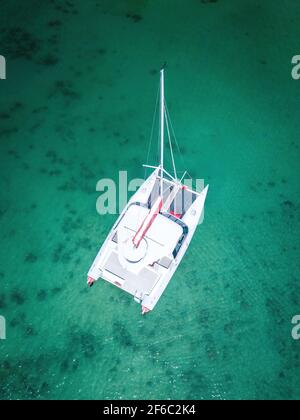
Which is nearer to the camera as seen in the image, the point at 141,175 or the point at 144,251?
the point at 144,251

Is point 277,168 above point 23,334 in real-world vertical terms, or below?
above

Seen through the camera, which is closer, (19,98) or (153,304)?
(153,304)

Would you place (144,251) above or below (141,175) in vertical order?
above

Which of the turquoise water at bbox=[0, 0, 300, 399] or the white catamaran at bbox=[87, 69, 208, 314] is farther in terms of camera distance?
the turquoise water at bbox=[0, 0, 300, 399]

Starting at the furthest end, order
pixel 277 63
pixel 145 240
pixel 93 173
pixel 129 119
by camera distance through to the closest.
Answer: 1. pixel 277 63
2. pixel 129 119
3. pixel 93 173
4. pixel 145 240

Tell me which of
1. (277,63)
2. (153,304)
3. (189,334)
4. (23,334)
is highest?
(277,63)

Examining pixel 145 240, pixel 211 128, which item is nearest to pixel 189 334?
pixel 145 240

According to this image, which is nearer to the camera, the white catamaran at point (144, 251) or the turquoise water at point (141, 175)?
the white catamaran at point (144, 251)
